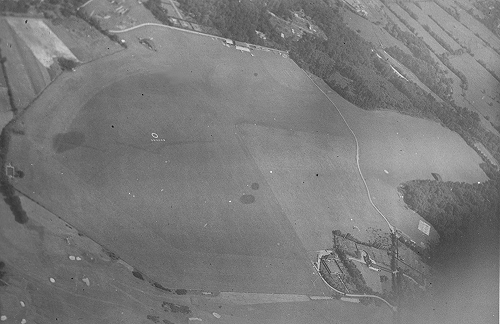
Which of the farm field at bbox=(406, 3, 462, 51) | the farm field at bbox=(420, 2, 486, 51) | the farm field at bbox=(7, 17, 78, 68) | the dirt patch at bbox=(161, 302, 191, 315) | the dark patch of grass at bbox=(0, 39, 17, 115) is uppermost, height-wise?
the farm field at bbox=(420, 2, 486, 51)

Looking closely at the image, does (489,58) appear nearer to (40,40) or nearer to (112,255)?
(40,40)

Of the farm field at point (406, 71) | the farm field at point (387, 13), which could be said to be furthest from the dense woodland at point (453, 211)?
the farm field at point (387, 13)

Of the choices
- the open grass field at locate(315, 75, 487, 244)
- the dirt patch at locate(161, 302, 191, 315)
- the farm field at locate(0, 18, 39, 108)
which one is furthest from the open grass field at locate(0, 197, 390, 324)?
the open grass field at locate(315, 75, 487, 244)

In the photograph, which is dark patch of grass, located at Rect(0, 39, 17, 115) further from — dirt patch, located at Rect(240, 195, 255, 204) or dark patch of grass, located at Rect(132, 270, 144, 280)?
dirt patch, located at Rect(240, 195, 255, 204)

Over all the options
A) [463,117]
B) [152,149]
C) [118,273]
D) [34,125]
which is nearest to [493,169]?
[463,117]

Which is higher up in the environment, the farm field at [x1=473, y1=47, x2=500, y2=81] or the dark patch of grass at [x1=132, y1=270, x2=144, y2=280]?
the farm field at [x1=473, y1=47, x2=500, y2=81]

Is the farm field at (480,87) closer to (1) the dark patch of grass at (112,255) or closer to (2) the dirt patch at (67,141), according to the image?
(2) the dirt patch at (67,141)
